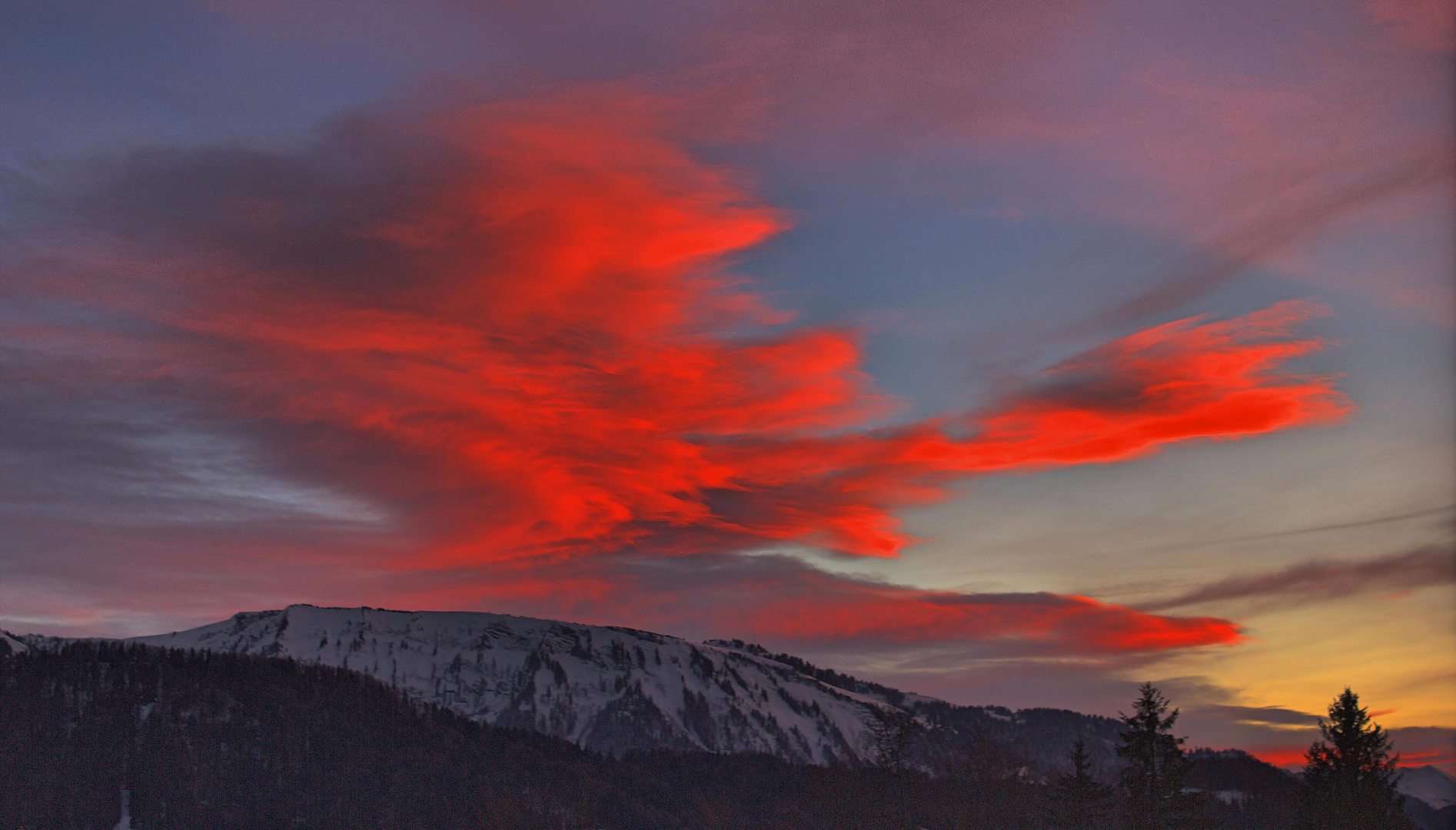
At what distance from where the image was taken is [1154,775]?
6800 centimetres

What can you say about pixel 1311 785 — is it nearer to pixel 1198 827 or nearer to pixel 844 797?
pixel 1198 827

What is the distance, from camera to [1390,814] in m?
65.7

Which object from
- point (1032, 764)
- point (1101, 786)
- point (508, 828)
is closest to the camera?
point (1101, 786)

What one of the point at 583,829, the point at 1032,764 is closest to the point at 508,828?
the point at 583,829

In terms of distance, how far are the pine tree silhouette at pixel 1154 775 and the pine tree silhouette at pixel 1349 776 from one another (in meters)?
6.93

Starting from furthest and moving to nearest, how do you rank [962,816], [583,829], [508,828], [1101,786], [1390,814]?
1. [508,828]
2. [583,829]
3. [962,816]
4. [1101,786]
5. [1390,814]

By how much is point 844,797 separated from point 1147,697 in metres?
83.0

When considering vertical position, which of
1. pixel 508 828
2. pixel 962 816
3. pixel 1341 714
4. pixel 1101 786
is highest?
pixel 1341 714

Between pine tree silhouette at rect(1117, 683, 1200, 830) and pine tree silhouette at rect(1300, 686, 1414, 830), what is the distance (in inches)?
273

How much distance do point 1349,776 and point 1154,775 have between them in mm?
11132

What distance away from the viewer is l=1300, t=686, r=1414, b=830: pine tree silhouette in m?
66.3

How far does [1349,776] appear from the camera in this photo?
67562 millimetres

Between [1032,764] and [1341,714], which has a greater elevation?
[1341,714]

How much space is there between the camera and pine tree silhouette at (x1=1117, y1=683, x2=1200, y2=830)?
2648 inches
